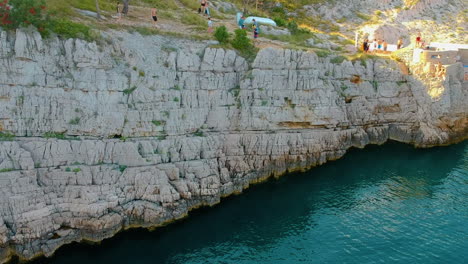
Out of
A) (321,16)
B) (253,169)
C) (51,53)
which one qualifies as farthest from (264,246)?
(321,16)

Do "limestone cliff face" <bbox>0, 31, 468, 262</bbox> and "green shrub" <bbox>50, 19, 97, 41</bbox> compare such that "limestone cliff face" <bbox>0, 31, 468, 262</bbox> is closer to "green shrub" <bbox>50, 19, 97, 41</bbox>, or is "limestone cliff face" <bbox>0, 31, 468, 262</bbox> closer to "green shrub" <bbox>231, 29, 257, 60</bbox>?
"green shrub" <bbox>50, 19, 97, 41</bbox>

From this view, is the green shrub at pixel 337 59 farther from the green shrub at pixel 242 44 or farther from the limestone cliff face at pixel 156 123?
the green shrub at pixel 242 44

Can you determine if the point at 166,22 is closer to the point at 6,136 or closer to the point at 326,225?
the point at 6,136

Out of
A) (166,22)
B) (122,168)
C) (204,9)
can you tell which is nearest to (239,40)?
(166,22)

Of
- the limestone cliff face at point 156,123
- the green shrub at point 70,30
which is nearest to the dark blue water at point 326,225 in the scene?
the limestone cliff face at point 156,123

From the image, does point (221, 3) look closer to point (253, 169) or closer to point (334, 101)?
point (334, 101)

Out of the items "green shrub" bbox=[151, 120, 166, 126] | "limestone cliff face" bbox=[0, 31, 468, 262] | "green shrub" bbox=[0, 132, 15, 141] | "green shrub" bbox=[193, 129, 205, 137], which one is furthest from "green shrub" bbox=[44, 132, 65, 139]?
"green shrub" bbox=[193, 129, 205, 137]

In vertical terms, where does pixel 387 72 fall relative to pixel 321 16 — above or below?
below
